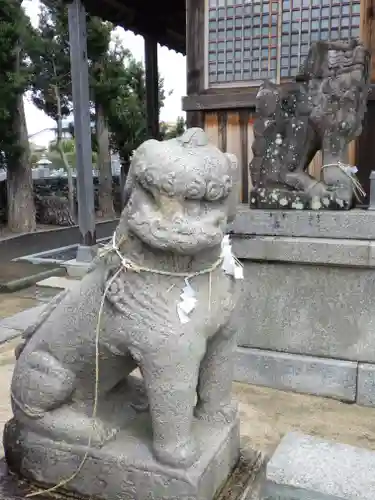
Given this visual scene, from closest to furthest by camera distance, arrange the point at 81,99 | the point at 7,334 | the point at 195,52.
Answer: the point at 7,334
the point at 195,52
the point at 81,99

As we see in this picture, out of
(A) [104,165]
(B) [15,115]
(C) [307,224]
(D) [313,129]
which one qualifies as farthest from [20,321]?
(A) [104,165]

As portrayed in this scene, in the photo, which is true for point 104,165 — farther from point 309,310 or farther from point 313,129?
point 309,310

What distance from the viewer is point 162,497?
1848 millimetres

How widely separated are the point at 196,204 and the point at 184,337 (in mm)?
465

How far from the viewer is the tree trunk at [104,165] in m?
15.7

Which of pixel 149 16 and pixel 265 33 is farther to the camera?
pixel 149 16

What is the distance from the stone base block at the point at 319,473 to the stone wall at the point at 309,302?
135 cm

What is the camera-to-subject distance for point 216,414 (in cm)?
213

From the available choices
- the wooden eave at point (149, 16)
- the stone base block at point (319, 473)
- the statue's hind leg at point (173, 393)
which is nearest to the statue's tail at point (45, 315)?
the statue's hind leg at point (173, 393)

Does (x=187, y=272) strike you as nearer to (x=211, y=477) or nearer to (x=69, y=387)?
(x=69, y=387)

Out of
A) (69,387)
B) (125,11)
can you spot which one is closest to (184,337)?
(69,387)

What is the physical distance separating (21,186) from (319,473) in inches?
485

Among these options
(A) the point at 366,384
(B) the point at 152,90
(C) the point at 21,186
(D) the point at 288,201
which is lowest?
(A) the point at 366,384

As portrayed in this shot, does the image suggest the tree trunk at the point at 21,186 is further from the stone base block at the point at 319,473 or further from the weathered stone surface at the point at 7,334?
the stone base block at the point at 319,473
